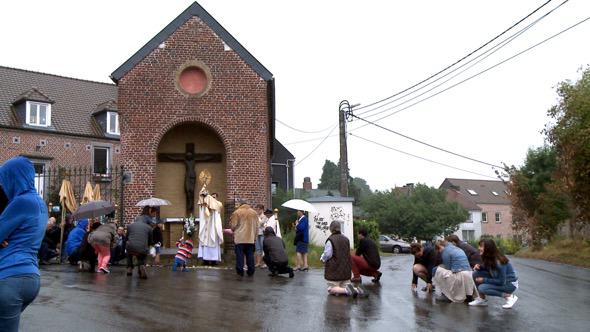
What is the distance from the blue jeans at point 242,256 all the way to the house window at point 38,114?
24559 millimetres

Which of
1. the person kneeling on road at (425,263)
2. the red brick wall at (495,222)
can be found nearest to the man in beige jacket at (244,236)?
the person kneeling on road at (425,263)

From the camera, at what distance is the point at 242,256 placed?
13.9 m

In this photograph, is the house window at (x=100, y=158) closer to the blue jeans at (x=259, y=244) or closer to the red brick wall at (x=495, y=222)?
Answer: the blue jeans at (x=259, y=244)

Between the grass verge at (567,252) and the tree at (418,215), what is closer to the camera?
the grass verge at (567,252)

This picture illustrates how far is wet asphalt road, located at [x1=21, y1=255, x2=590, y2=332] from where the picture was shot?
7918 mm

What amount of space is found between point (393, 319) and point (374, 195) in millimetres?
53350

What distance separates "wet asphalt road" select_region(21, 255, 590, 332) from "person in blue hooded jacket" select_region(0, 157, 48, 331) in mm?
3275

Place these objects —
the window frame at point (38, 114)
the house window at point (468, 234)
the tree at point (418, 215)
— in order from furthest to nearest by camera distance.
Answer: the house window at point (468, 234), the tree at point (418, 215), the window frame at point (38, 114)

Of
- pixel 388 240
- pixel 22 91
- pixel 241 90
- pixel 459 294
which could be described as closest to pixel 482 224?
pixel 388 240

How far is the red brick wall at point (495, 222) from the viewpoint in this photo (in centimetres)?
7662

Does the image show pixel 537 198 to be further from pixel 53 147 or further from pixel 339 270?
pixel 53 147

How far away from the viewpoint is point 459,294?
11.0 metres

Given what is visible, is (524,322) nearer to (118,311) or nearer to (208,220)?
(118,311)

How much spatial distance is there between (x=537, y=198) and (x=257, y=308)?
94.8ft
